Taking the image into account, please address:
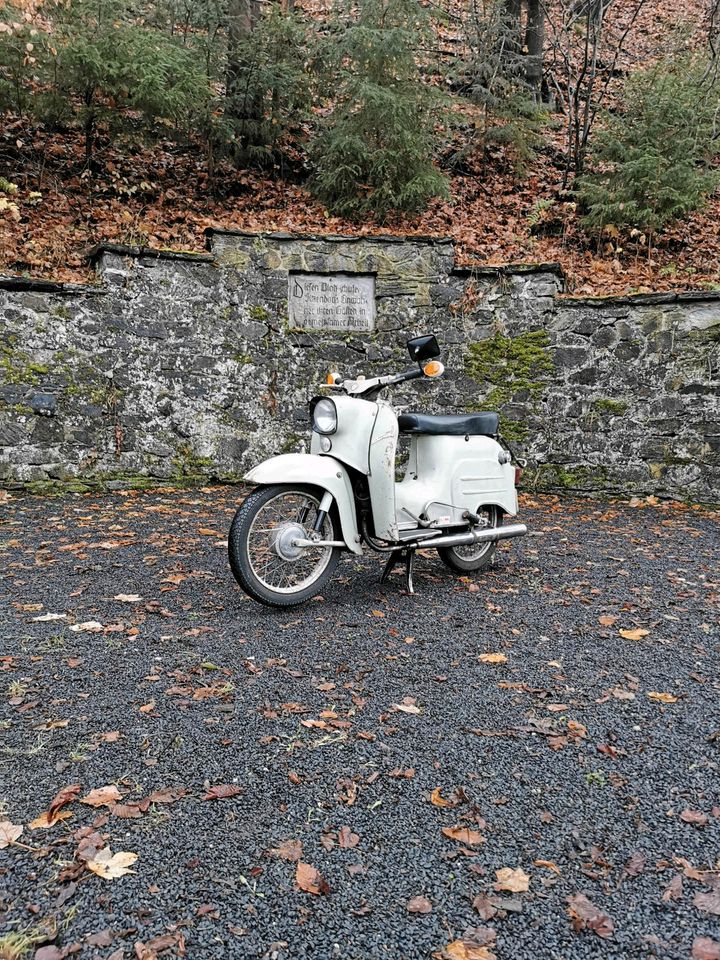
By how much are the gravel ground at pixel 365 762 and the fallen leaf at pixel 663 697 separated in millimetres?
47

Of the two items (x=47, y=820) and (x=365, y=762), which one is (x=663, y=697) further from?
(x=47, y=820)

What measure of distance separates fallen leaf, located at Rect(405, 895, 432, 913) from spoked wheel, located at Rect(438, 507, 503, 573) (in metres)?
2.80

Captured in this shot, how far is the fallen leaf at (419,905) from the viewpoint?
1650mm

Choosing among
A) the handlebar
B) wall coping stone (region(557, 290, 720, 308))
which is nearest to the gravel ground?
the handlebar

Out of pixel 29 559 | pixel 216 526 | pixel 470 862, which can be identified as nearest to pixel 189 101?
pixel 216 526

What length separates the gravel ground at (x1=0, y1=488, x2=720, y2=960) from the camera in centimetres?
162

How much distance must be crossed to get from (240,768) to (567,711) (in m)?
1.26

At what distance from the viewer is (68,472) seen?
6508 mm

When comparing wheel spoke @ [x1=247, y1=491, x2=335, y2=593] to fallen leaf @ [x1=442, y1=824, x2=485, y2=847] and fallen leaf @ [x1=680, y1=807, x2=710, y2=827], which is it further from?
fallen leaf @ [x1=680, y1=807, x2=710, y2=827]

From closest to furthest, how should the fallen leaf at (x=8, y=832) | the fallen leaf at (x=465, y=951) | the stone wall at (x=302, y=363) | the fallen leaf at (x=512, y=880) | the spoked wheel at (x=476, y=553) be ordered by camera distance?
the fallen leaf at (x=465, y=951)
the fallen leaf at (x=512, y=880)
the fallen leaf at (x=8, y=832)
the spoked wheel at (x=476, y=553)
the stone wall at (x=302, y=363)

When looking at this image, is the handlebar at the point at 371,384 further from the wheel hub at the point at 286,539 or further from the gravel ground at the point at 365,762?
the gravel ground at the point at 365,762

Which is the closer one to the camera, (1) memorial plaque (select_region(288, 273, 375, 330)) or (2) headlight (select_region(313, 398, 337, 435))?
(2) headlight (select_region(313, 398, 337, 435))

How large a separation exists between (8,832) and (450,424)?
3191 millimetres

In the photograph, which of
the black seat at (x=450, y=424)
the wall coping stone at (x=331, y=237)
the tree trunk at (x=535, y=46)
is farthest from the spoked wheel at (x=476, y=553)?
the tree trunk at (x=535, y=46)
